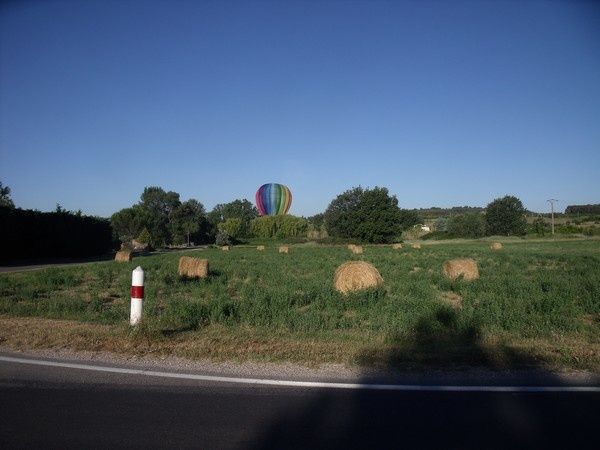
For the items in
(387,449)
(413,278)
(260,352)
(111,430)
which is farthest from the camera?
(413,278)

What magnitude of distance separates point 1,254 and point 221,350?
3408cm

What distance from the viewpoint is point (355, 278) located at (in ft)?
50.3

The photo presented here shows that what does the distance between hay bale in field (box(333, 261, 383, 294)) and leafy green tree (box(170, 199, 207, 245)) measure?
86.6 m

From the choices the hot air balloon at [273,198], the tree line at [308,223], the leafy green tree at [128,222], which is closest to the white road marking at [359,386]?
the tree line at [308,223]

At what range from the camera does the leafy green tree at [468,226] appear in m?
101

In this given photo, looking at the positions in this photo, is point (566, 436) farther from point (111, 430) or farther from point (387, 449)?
point (111, 430)

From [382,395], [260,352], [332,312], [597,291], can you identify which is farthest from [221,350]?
[597,291]

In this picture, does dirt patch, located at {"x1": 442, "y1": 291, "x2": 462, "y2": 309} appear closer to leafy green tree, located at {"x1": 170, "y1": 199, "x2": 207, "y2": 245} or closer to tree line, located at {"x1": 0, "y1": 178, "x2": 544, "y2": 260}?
tree line, located at {"x1": 0, "y1": 178, "x2": 544, "y2": 260}

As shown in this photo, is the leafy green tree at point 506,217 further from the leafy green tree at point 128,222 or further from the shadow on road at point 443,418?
the shadow on road at point 443,418

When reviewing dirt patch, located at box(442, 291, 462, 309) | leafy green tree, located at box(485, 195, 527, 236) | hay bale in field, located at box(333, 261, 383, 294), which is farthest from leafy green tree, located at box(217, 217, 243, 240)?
dirt patch, located at box(442, 291, 462, 309)

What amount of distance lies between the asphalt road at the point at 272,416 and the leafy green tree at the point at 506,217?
106 metres

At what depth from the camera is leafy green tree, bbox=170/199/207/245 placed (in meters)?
102

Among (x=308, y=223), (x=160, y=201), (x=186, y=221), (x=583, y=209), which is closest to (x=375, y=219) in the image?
(x=308, y=223)

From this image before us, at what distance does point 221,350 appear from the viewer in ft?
22.6
